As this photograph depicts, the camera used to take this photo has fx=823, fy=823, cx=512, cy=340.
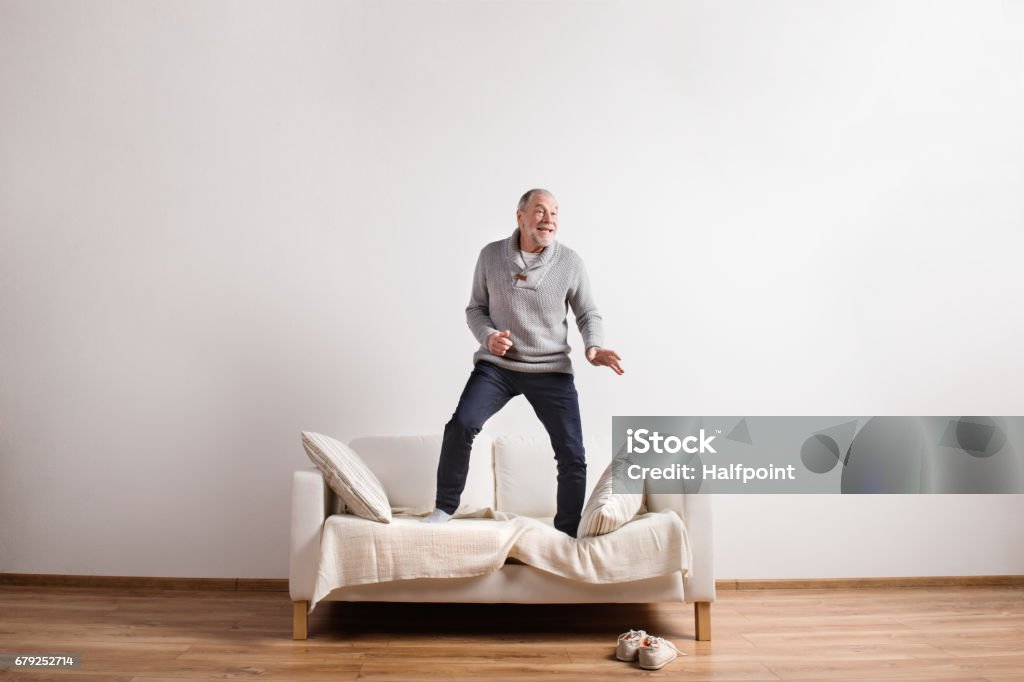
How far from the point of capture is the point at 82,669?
7.04 feet

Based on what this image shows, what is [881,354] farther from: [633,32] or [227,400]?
[227,400]

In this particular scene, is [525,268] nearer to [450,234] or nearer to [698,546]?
[450,234]

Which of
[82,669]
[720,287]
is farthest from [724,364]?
[82,669]

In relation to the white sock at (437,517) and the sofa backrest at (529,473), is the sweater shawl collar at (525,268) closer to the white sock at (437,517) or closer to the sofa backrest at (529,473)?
the sofa backrest at (529,473)

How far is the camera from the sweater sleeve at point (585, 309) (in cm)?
282

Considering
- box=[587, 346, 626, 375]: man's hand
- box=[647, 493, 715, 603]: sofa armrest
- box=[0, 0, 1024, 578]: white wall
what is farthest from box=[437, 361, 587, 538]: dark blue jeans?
box=[0, 0, 1024, 578]: white wall

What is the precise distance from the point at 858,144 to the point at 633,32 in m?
1.09

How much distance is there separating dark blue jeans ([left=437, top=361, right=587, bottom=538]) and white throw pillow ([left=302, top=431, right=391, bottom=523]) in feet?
0.69

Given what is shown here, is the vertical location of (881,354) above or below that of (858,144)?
below

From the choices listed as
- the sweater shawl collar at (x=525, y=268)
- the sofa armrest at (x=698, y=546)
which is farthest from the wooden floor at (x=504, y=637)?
the sweater shawl collar at (x=525, y=268)

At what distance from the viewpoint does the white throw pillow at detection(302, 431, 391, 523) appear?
2.49 metres

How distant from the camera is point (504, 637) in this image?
8.20ft

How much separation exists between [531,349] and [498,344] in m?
0.16

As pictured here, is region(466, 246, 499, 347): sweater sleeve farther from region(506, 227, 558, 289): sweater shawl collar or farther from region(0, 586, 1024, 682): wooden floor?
region(0, 586, 1024, 682): wooden floor
